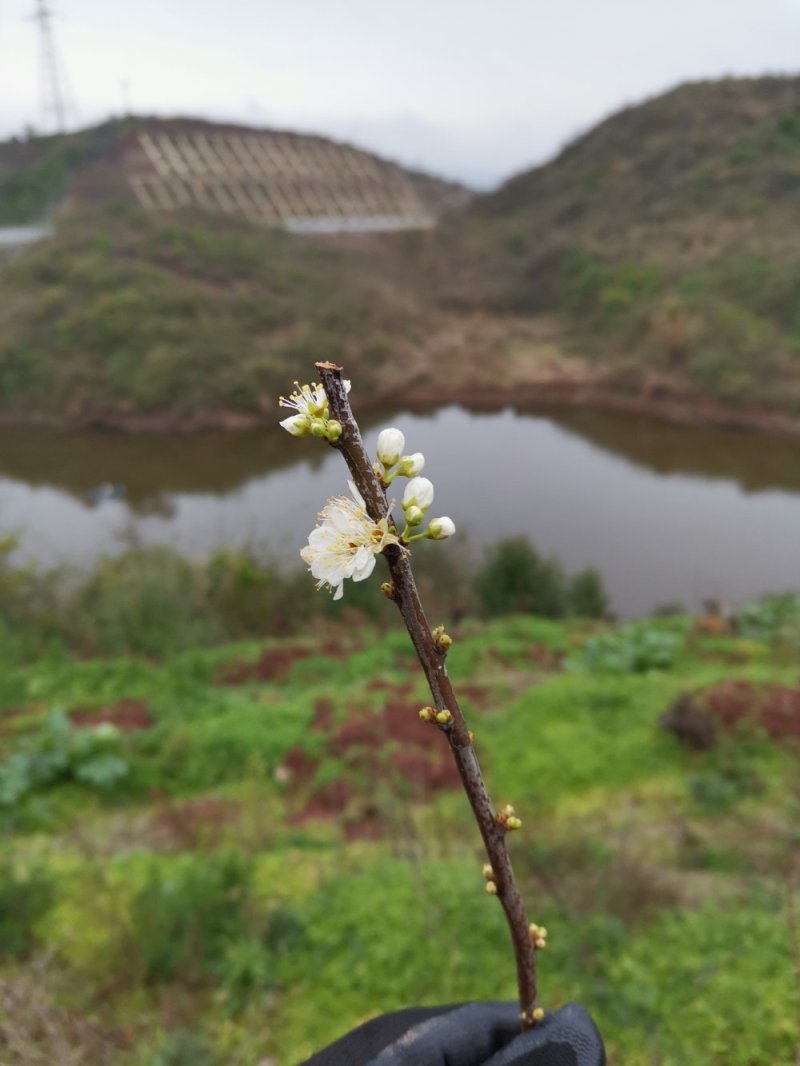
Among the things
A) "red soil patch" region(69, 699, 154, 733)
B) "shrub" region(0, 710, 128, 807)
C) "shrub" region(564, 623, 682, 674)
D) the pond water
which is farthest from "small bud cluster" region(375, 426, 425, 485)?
the pond water

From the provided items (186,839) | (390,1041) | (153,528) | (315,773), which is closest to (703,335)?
(153,528)

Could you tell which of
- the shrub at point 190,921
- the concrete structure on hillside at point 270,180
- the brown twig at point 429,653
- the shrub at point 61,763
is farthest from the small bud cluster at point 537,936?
the concrete structure on hillside at point 270,180

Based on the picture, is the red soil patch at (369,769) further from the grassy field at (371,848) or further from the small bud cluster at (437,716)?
the small bud cluster at (437,716)

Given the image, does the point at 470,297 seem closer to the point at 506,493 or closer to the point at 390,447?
the point at 506,493

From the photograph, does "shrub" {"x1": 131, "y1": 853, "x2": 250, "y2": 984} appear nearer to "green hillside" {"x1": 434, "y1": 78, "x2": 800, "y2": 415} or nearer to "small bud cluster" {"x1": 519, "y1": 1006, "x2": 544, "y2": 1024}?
"small bud cluster" {"x1": 519, "y1": 1006, "x2": 544, "y2": 1024}

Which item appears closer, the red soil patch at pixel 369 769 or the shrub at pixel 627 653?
the red soil patch at pixel 369 769

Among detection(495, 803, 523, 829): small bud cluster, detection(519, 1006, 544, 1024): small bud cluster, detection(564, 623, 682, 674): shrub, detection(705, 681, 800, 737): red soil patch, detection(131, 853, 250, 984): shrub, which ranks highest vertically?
detection(495, 803, 523, 829): small bud cluster

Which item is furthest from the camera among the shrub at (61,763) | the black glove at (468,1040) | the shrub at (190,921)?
the shrub at (61,763)
